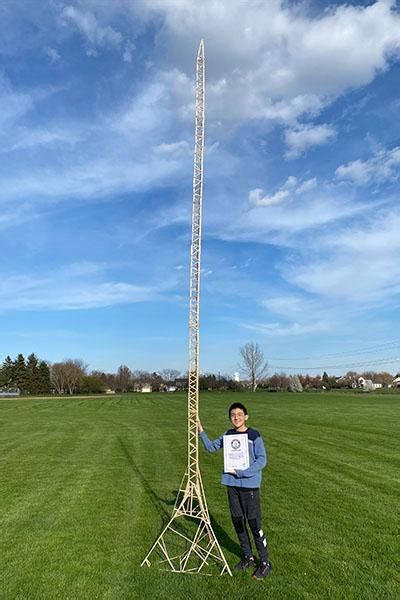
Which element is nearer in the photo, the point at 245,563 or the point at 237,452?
the point at 237,452

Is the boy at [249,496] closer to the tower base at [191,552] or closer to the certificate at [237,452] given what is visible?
the certificate at [237,452]

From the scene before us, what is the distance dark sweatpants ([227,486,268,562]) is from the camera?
697 cm

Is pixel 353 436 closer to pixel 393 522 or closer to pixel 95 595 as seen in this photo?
pixel 393 522

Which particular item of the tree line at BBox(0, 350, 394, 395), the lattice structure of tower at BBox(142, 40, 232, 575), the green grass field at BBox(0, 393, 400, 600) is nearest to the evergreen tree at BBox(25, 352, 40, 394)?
the tree line at BBox(0, 350, 394, 395)

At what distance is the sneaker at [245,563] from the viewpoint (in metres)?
7.13

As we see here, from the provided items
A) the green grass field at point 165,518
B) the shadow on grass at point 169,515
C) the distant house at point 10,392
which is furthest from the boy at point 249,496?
the distant house at point 10,392

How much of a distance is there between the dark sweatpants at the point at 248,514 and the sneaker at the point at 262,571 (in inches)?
2.7

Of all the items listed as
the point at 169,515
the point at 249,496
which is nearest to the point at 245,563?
the point at 249,496

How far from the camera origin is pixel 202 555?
776cm

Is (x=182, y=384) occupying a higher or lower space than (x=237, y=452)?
higher

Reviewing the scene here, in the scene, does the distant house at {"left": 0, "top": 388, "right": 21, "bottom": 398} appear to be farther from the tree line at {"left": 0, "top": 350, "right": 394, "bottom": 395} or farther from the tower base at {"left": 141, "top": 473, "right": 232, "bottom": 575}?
the tower base at {"left": 141, "top": 473, "right": 232, "bottom": 575}

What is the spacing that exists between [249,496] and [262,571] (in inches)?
37.7

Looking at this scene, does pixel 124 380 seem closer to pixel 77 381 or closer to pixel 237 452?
pixel 77 381

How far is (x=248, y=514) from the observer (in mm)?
7008
